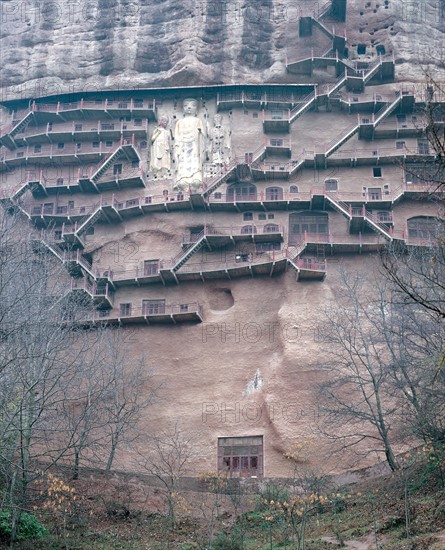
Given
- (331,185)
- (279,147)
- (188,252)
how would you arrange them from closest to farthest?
(188,252) < (331,185) < (279,147)

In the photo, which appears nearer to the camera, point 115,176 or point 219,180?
point 219,180

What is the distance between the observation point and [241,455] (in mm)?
37844

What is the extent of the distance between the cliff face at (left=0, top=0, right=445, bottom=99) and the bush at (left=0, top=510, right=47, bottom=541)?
29.8 metres

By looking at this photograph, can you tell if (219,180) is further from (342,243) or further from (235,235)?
(342,243)

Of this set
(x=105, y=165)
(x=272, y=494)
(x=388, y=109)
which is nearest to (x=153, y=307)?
(x=105, y=165)

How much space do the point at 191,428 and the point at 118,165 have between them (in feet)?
54.3

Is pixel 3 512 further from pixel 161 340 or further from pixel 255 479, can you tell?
pixel 161 340

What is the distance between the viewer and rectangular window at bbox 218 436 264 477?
37344 millimetres

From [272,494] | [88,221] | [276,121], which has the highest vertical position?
[276,121]

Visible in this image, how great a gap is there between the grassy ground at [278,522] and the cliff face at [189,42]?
26215 mm

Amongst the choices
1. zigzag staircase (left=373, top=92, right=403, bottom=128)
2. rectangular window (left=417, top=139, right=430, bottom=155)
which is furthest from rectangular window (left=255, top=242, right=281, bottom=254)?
rectangular window (left=417, top=139, right=430, bottom=155)

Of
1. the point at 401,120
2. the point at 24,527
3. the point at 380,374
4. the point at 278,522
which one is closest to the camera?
the point at 24,527

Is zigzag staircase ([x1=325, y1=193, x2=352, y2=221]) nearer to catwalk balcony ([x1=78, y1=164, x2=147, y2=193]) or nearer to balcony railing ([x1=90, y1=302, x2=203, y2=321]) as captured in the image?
balcony railing ([x1=90, y1=302, x2=203, y2=321])

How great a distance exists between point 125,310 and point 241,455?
32.4 feet
